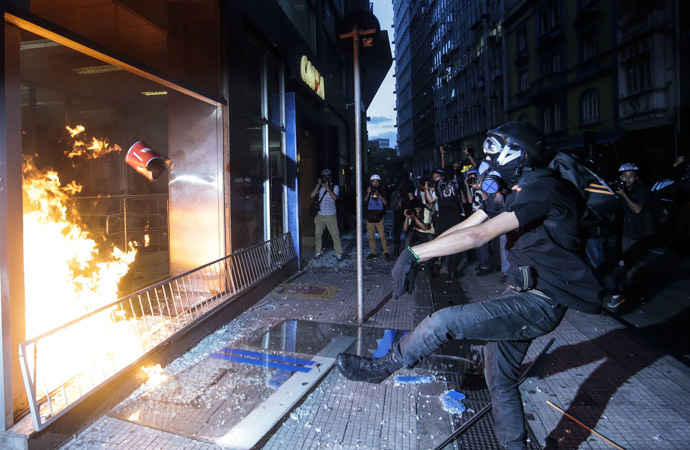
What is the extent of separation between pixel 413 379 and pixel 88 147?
12.2 m

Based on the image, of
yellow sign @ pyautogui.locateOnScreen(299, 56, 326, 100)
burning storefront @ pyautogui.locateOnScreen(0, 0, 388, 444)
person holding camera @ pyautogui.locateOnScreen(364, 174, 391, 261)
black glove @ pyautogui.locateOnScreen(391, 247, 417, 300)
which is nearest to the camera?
black glove @ pyautogui.locateOnScreen(391, 247, 417, 300)

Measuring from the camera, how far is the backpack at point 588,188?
2.47 metres

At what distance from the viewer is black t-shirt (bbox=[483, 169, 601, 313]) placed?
7.45 ft

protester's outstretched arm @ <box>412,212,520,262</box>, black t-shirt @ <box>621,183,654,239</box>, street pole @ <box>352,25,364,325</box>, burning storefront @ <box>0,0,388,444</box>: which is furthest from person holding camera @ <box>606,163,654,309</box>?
burning storefront @ <box>0,0,388,444</box>

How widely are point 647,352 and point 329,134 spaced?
34.7ft

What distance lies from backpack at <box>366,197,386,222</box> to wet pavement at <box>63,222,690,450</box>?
14.7 ft

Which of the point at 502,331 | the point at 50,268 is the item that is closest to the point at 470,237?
the point at 502,331

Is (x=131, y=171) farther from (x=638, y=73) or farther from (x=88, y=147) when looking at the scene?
(x=638, y=73)

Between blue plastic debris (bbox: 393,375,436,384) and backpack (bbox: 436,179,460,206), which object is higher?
backpack (bbox: 436,179,460,206)

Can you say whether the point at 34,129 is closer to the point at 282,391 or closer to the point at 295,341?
the point at 295,341

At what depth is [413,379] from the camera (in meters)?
3.68

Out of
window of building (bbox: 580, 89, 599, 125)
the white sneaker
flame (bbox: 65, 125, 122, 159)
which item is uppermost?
window of building (bbox: 580, 89, 599, 125)

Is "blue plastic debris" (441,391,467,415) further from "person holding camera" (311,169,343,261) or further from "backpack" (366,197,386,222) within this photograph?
"backpack" (366,197,386,222)

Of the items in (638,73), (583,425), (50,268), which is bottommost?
(583,425)
